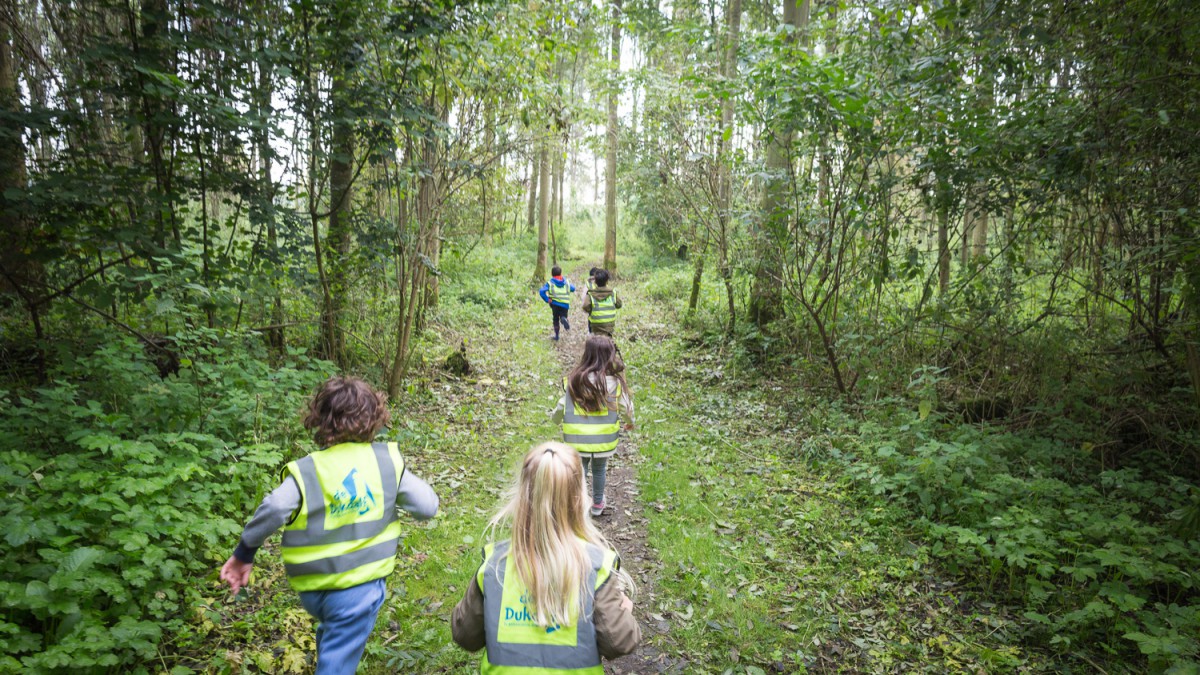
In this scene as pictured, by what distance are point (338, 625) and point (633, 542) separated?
10.4 feet

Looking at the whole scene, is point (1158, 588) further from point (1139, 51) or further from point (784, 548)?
point (1139, 51)

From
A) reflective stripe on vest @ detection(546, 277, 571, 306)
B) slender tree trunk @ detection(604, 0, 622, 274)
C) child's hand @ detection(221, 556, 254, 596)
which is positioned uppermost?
slender tree trunk @ detection(604, 0, 622, 274)

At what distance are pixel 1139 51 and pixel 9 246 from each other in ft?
36.6

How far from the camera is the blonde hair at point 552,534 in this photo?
6.64ft

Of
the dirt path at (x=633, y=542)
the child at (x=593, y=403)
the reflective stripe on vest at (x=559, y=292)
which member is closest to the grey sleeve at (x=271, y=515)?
the dirt path at (x=633, y=542)

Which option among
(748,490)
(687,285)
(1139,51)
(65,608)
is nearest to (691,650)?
(748,490)

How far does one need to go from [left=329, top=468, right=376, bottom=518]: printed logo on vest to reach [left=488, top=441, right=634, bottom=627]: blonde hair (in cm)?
89

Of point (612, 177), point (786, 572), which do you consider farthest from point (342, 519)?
point (612, 177)

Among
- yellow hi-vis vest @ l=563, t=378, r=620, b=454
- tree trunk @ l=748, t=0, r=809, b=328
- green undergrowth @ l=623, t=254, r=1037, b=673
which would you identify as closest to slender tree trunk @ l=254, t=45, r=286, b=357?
yellow hi-vis vest @ l=563, t=378, r=620, b=454

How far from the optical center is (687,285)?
18.0m

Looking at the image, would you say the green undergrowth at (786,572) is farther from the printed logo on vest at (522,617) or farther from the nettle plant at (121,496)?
the nettle plant at (121,496)

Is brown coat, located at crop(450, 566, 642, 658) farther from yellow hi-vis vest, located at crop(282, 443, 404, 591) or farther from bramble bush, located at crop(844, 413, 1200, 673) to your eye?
bramble bush, located at crop(844, 413, 1200, 673)

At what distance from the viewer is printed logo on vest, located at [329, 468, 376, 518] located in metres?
2.68

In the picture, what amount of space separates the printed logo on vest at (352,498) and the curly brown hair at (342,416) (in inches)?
8.3
